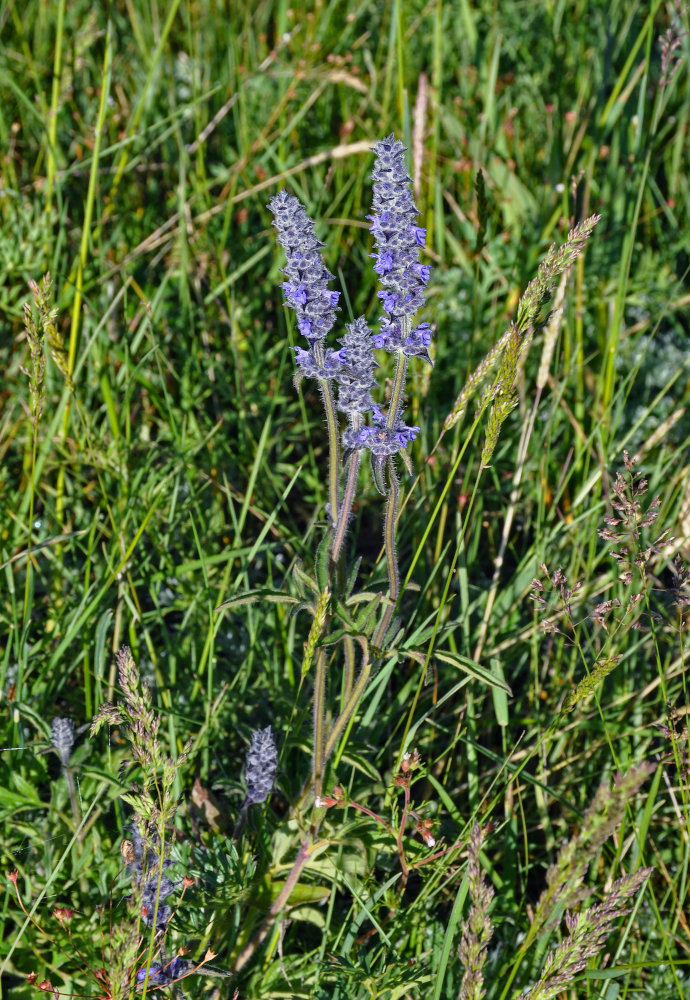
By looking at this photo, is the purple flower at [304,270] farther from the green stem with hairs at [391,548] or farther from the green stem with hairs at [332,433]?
the green stem with hairs at [391,548]

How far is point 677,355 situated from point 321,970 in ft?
7.93

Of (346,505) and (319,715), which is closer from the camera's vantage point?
(346,505)

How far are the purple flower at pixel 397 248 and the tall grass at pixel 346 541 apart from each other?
0.86 ft

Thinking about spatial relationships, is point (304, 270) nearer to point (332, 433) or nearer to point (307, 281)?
point (307, 281)

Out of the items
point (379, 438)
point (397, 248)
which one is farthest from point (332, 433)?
point (397, 248)

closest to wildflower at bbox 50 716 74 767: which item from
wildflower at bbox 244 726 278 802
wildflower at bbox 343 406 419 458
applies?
wildflower at bbox 244 726 278 802

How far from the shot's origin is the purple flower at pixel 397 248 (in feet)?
4.63

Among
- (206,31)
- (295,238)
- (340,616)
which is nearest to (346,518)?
(340,616)

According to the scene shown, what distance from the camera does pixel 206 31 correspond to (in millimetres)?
3941

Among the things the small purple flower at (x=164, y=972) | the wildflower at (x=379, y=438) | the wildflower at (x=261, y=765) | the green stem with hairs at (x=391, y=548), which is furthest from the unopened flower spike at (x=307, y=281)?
the small purple flower at (x=164, y=972)

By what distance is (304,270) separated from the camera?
1500 millimetres

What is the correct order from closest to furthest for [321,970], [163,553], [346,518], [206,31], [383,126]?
[346,518], [321,970], [163,553], [383,126], [206,31]

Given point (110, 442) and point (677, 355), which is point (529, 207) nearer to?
point (677, 355)

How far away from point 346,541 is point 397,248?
1392 mm
